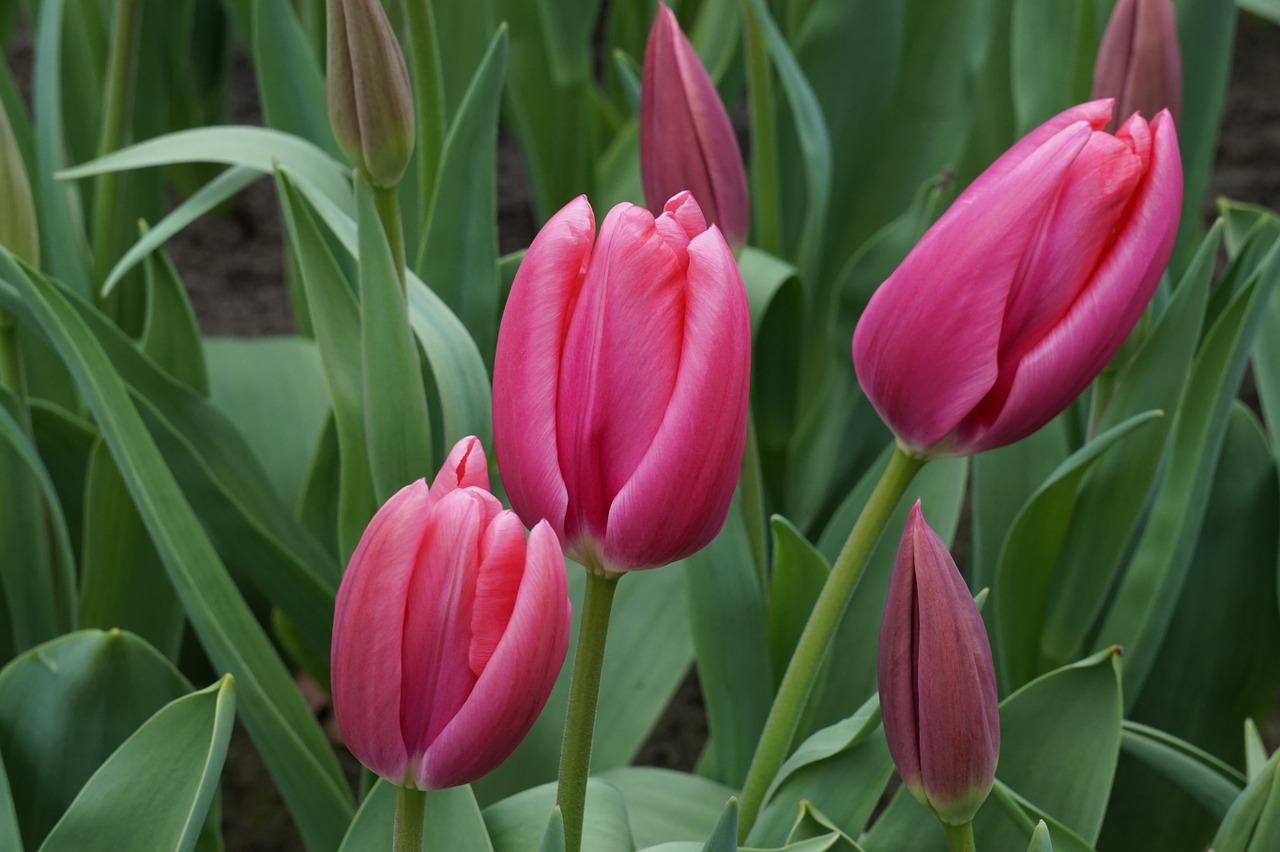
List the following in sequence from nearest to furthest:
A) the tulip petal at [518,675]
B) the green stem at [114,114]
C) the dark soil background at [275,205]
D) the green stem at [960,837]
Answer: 1. the tulip petal at [518,675]
2. the green stem at [960,837]
3. the green stem at [114,114]
4. the dark soil background at [275,205]

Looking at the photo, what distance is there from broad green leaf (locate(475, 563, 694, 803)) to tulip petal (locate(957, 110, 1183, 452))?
0.35 meters

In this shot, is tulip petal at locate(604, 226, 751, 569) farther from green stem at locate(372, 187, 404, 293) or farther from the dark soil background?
A: the dark soil background

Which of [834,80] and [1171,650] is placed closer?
[1171,650]

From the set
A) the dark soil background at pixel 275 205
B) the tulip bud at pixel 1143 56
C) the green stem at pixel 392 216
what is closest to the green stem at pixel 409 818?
the green stem at pixel 392 216

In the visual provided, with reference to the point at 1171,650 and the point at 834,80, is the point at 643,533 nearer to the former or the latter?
the point at 1171,650

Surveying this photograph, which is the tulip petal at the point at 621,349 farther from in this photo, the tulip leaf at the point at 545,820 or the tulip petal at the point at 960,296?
the tulip leaf at the point at 545,820

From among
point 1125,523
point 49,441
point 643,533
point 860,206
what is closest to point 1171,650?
point 1125,523

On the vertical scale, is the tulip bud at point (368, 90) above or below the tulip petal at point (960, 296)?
above

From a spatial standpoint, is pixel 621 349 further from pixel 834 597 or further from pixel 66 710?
pixel 66 710

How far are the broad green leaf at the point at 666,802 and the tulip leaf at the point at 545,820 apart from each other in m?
0.14

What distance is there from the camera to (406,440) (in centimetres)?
64

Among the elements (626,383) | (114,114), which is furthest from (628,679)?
(114,114)

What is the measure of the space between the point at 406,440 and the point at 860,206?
2.14 feet

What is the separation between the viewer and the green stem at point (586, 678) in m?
0.41
